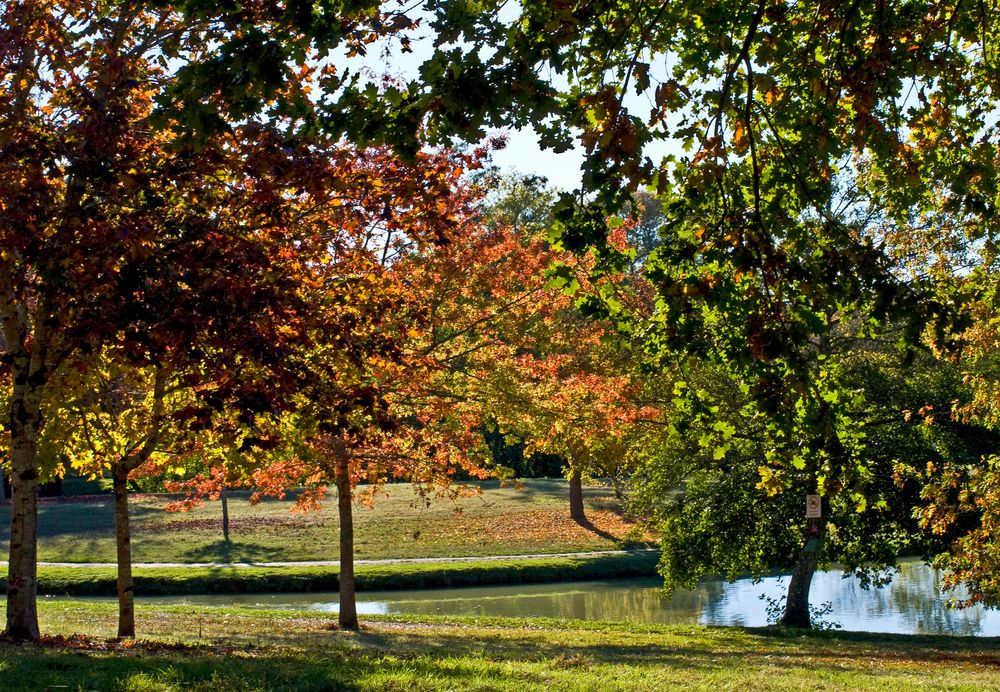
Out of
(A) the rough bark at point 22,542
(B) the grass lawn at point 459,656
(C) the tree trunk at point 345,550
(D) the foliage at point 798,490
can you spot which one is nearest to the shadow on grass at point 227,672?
(B) the grass lawn at point 459,656

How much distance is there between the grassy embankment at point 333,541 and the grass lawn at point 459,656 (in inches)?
274

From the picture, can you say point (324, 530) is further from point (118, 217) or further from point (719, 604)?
point (118, 217)

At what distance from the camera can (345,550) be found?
60.0 ft

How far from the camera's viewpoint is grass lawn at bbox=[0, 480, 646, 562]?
107ft

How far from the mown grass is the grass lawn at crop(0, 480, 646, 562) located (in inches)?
86.0

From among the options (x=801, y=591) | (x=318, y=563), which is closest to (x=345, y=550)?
(x=801, y=591)

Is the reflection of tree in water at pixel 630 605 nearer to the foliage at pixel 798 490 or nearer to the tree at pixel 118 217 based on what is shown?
the foliage at pixel 798 490

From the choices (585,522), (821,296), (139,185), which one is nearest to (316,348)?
(139,185)

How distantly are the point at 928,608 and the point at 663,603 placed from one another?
6.13 m

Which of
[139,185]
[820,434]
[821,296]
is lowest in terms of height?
[820,434]

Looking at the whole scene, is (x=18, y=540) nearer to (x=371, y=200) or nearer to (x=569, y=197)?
(x=371, y=200)

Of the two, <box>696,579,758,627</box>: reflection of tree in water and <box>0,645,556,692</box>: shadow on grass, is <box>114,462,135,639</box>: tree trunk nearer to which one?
<box>0,645,556,692</box>: shadow on grass

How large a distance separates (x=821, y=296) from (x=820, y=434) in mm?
1933

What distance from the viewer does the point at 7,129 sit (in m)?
8.99
